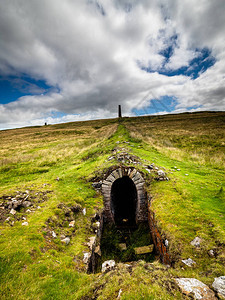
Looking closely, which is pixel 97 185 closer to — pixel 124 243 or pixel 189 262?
pixel 124 243

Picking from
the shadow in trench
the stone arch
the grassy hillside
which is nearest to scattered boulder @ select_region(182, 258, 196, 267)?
the grassy hillside

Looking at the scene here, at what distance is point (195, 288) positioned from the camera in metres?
2.89

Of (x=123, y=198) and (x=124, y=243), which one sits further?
(x=123, y=198)

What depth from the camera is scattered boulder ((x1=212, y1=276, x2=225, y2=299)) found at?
2.72 m

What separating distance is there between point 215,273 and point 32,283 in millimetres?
4390

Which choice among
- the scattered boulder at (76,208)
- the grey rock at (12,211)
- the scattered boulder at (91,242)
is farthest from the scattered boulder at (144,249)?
the grey rock at (12,211)

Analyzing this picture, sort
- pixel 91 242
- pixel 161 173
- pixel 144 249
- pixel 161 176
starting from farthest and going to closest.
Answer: pixel 161 173, pixel 161 176, pixel 144 249, pixel 91 242

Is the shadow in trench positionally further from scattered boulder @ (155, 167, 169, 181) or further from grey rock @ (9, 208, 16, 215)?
grey rock @ (9, 208, 16, 215)

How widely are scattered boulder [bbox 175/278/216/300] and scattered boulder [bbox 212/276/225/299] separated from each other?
13 centimetres

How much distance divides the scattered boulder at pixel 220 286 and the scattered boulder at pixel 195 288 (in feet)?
0.41

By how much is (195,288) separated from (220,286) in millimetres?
544

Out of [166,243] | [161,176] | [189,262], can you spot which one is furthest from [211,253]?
[161,176]

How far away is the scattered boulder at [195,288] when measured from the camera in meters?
2.71

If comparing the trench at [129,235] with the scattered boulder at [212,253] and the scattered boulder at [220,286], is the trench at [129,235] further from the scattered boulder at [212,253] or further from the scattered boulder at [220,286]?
the scattered boulder at [220,286]
